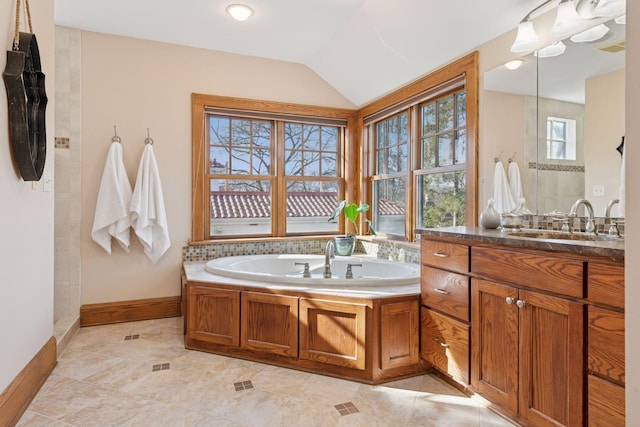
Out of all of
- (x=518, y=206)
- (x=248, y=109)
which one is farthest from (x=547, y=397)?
(x=248, y=109)

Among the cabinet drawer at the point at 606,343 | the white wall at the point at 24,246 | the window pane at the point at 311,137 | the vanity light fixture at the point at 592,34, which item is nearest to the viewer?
the cabinet drawer at the point at 606,343

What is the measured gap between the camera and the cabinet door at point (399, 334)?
7.12ft

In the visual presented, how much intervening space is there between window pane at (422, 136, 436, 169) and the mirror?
70 centimetres

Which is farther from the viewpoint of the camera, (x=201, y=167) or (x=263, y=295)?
A: (x=201, y=167)

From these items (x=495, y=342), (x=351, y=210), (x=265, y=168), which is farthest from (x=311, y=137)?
(x=495, y=342)

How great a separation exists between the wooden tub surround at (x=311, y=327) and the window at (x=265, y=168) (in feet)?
3.69

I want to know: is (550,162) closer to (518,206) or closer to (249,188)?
(518,206)

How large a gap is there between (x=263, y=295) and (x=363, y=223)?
1.86m

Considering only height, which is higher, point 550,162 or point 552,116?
point 552,116

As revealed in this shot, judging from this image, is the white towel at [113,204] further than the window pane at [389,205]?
No

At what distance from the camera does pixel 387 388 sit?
2.12m

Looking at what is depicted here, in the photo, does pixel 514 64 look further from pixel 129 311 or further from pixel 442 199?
pixel 129 311

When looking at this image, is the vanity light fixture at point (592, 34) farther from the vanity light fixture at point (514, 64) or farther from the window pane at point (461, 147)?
the window pane at point (461, 147)

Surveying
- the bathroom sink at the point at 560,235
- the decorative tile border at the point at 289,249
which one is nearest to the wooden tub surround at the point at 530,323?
the bathroom sink at the point at 560,235
